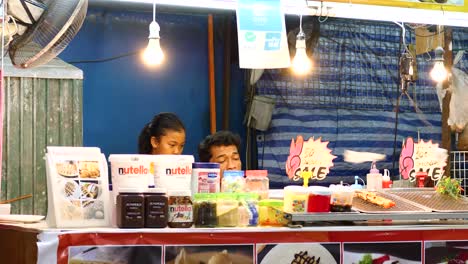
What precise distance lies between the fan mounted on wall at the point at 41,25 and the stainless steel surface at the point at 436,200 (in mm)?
1801

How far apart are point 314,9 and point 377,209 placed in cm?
200

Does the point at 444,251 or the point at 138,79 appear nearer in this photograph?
the point at 444,251

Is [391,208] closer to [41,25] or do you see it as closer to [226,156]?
[226,156]

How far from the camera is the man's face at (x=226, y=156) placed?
4.52 m

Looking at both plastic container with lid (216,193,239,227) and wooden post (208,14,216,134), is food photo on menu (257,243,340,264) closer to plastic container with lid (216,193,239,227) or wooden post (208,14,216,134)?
plastic container with lid (216,193,239,227)

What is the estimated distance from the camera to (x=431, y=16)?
4887 millimetres

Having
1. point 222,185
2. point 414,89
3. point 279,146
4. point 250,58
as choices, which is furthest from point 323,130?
point 222,185

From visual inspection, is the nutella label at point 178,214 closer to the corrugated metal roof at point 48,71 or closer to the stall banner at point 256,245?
the stall banner at point 256,245

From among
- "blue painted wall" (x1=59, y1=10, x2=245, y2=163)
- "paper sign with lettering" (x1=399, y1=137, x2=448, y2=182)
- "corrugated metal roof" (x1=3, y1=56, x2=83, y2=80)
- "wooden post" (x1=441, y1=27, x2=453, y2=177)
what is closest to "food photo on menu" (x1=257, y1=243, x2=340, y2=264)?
"paper sign with lettering" (x1=399, y1=137, x2=448, y2=182)

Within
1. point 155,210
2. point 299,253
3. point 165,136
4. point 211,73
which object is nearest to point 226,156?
point 165,136

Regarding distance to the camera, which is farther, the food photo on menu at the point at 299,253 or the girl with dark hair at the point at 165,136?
the girl with dark hair at the point at 165,136

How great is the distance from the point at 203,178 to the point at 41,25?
1051 millimetres

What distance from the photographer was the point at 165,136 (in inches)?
178

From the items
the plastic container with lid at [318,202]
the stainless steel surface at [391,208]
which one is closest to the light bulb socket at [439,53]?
the stainless steel surface at [391,208]
